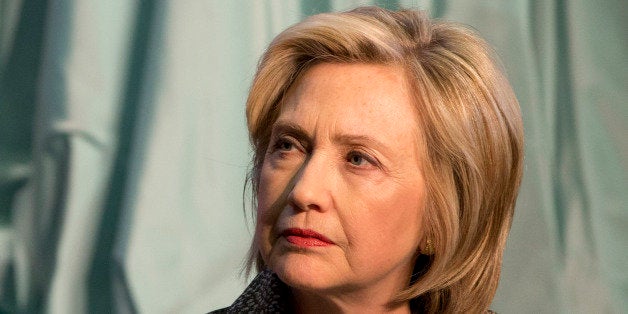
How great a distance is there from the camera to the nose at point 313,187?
5.03 ft

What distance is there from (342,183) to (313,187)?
6cm

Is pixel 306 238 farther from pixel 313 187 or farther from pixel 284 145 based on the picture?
pixel 284 145

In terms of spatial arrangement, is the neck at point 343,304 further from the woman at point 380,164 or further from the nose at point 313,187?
the nose at point 313,187

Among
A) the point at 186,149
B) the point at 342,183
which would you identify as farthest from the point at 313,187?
the point at 186,149

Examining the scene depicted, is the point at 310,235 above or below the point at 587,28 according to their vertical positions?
below

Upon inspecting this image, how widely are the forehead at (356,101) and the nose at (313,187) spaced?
0.20 feet

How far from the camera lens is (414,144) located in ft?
5.37

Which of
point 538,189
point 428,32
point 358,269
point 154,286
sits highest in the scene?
point 428,32

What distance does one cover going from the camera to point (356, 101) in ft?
5.27

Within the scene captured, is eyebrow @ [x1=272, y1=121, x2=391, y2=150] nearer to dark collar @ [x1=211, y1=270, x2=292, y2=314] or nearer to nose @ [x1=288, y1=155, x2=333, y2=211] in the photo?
nose @ [x1=288, y1=155, x2=333, y2=211]

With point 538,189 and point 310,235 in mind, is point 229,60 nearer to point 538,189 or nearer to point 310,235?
point 538,189

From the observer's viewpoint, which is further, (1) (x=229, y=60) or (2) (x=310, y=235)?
(1) (x=229, y=60)

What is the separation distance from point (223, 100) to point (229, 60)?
0.33ft

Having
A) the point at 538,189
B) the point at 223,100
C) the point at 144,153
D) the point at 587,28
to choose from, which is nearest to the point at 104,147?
the point at 144,153
